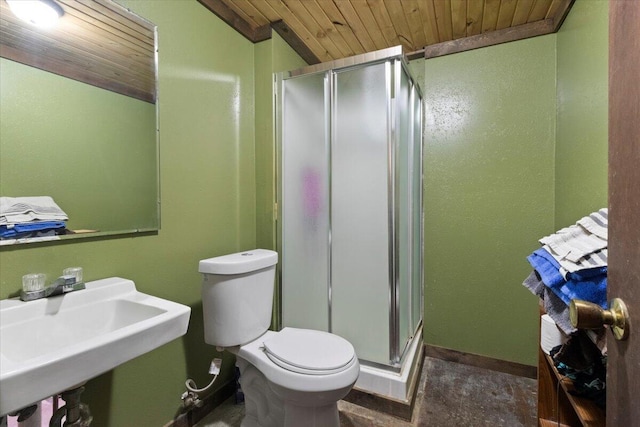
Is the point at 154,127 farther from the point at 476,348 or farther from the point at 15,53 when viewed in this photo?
the point at 476,348

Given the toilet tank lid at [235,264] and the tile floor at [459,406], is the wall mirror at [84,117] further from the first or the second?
the tile floor at [459,406]

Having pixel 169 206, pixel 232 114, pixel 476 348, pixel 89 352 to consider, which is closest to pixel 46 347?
pixel 89 352

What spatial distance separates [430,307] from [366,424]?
992 mm

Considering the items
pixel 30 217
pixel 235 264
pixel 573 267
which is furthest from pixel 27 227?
pixel 573 267

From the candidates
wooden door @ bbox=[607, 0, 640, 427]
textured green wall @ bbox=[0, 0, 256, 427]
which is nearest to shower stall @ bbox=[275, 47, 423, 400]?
Result: textured green wall @ bbox=[0, 0, 256, 427]

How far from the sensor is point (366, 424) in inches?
60.5

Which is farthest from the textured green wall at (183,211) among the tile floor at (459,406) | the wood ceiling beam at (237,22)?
the tile floor at (459,406)

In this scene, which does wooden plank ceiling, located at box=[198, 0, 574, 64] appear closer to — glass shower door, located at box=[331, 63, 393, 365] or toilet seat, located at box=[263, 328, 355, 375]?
glass shower door, located at box=[331, 63, 393, 365]

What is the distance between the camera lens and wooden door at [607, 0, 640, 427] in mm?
465

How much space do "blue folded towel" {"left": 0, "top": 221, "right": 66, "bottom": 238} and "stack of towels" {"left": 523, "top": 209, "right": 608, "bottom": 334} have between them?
5.66 feet

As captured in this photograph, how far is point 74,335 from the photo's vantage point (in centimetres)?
101

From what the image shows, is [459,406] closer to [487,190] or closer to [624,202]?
[487,190]

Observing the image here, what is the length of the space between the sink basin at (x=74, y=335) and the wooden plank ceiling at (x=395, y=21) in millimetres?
1609

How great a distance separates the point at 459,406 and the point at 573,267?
128cm
